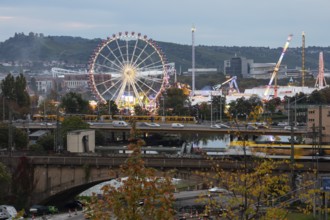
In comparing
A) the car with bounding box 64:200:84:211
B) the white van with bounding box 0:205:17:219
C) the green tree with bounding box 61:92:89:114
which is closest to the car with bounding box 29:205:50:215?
the white van with bounding box 0:205:17:219

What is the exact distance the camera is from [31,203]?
5291 cm

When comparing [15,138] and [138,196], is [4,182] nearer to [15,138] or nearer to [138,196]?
[15,138]

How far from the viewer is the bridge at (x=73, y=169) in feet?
173

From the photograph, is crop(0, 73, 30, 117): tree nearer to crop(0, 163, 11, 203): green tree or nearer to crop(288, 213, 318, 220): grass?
crop(0, 163, 11, 203): green tree

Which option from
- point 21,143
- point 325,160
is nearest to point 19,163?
point 325,160

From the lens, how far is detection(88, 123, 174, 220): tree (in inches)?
720

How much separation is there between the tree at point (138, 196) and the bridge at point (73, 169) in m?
34.0

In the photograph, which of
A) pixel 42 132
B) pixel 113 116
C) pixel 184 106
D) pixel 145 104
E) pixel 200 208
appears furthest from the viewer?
pixel 184 106

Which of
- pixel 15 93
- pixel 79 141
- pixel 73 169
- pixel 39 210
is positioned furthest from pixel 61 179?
pixel 15 93

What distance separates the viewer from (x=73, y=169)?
177 feet

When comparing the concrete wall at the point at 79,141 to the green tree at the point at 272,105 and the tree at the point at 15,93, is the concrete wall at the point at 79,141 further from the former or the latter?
the green tree at the point at 272,105

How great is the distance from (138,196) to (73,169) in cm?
3611

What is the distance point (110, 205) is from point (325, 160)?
35409 mm

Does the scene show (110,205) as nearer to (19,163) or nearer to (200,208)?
(200,208)
